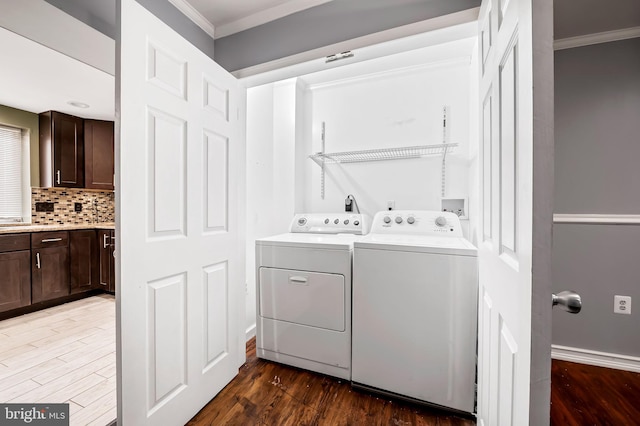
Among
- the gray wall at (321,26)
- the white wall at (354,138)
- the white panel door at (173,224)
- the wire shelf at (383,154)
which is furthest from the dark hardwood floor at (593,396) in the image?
the gray wall at (321,26)

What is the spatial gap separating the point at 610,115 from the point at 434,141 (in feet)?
3.65

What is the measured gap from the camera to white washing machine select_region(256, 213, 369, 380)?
168cm

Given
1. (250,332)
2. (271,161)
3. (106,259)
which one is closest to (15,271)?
(106,259)

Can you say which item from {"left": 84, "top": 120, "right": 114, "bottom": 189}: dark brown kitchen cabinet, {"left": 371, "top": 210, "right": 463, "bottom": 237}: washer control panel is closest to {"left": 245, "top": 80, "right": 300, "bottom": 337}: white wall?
{"left": 371, "top": 210, "right": 463, "bottom": 237}: washer control panel

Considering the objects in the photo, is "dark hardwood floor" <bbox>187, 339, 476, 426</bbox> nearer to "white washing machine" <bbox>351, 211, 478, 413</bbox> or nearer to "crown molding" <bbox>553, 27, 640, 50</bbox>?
"white washing machine" <bbox>351, 211, 478, 413</bbox>

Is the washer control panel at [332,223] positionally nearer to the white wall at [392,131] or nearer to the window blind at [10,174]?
the white wall at [392,131]

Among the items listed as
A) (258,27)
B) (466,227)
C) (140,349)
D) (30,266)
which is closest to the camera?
(140,349)

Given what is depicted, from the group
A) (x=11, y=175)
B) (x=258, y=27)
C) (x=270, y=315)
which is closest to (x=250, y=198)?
(x=270, y=315)

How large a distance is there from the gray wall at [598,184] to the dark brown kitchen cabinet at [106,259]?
4.62m

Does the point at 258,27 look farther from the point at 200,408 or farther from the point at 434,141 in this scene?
the point at 200,408

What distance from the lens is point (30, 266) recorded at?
2.88 metres

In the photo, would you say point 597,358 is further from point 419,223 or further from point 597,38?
point 597,38

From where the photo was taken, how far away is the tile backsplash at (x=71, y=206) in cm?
343

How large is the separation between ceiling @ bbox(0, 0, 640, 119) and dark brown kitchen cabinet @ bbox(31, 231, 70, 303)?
1512 millimetres
